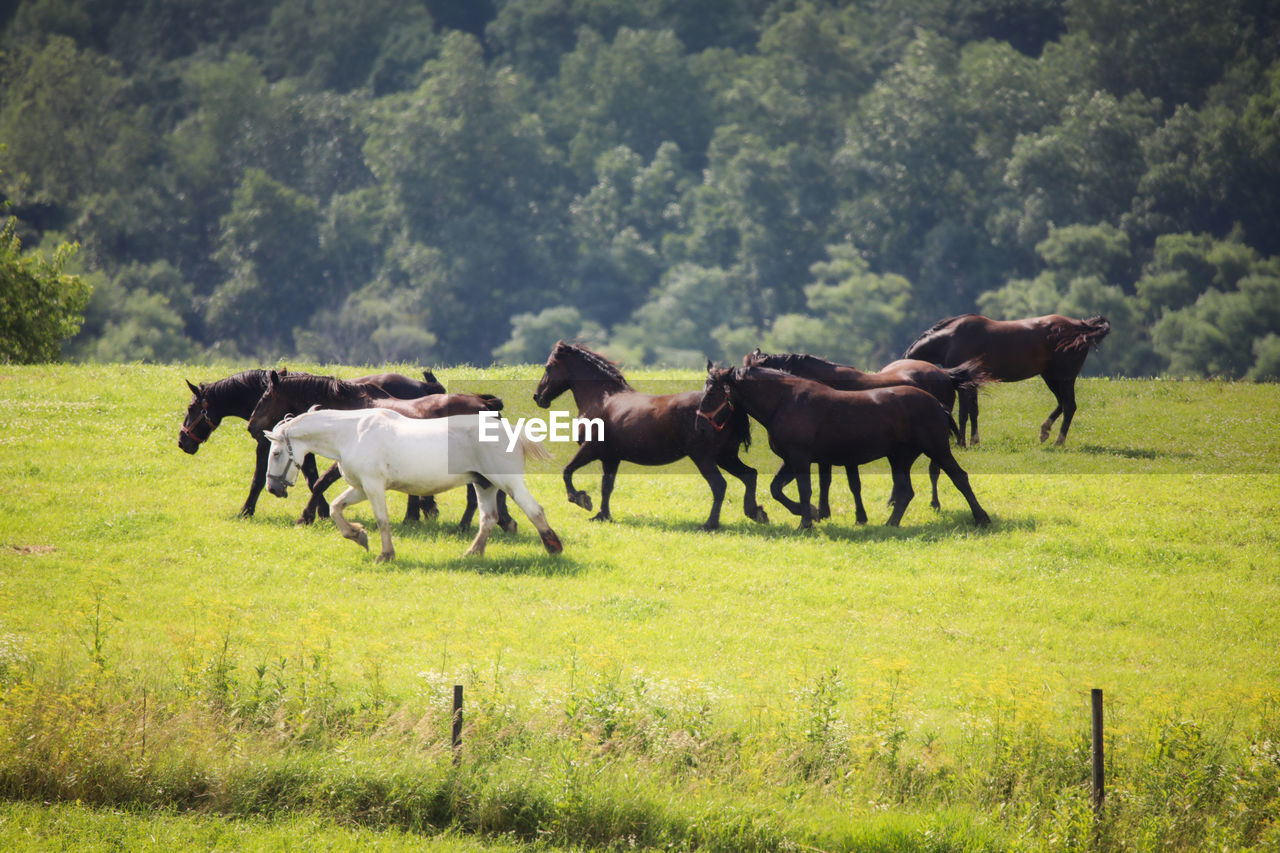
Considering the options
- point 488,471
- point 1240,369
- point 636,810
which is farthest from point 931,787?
point 1240,369

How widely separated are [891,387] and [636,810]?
963 cm

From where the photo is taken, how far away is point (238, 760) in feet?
35.2

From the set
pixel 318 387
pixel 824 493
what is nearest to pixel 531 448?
pixel 318 387

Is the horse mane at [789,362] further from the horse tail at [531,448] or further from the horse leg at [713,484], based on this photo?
the horse tail at [531,448]

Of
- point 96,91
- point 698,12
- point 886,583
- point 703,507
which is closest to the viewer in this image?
point 886,583

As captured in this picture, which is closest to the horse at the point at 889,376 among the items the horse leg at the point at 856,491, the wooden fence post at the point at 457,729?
the horse leg at the point at 856,491

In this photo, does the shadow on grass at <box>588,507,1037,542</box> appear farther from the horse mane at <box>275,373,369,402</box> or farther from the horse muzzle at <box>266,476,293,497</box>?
the horse muzzle at <box>266,476,293,497</box>

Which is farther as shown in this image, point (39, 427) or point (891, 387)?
point (39, 427)

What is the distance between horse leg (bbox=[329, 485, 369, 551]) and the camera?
1609 cm

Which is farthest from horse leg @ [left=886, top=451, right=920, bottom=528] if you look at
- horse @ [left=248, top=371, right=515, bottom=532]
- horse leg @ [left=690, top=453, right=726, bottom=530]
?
horse @ [left=248, top=371, right=515, bottom=532]

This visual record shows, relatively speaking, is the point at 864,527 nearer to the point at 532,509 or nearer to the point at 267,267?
the point at 532,509

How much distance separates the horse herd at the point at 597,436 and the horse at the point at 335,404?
0.07 ft

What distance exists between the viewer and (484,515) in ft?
54.0

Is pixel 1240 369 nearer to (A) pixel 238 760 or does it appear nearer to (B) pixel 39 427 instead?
(B) pixel 39 427
